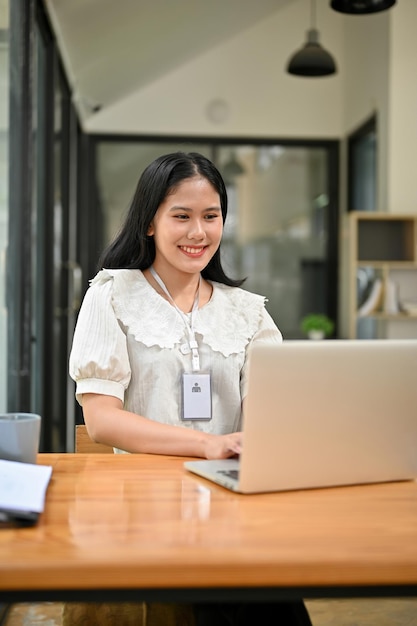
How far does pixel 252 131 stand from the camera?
7.29 m

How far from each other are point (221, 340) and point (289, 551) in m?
0.99

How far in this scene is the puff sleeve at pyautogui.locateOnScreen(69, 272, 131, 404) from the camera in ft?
5.93

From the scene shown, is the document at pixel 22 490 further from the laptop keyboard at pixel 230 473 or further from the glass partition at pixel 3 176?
the glass partition at pixel 3 176

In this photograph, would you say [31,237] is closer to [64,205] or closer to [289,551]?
[64,205]

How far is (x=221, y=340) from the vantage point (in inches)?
78.1

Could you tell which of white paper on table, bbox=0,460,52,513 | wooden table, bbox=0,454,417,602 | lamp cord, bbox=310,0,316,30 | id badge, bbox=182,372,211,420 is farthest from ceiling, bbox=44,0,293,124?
wooden table, bbox=0,454,417,602

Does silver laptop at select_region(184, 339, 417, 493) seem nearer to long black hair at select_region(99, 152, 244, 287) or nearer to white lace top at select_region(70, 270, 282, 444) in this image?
white lace top at select_region(70, 270, 282, 444)

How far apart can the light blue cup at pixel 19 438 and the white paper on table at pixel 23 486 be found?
0.02 m

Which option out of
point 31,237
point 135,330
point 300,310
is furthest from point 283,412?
point 300,310

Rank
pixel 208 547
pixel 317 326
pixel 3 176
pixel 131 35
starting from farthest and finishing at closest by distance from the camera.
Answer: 1. pixel 317 326
2. pixel 131 35
3. pixel 3 176
4. pixel 208 547

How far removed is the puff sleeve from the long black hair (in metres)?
0.19

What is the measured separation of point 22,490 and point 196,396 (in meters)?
0.76

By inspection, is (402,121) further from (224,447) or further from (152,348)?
(224,447)

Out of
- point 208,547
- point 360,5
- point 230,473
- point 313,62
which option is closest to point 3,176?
point 360,5
